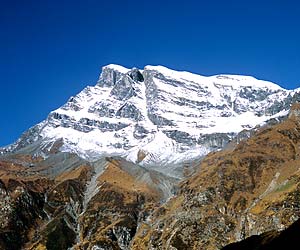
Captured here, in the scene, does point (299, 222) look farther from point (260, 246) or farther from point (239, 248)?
point (239, 248)

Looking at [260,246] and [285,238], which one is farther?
[260,246]

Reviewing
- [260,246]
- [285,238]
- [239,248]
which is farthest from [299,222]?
[239,248]

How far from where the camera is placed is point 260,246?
147250 mm

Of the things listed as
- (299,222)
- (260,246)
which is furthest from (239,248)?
(299,222)

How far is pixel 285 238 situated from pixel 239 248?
36579 millimetres

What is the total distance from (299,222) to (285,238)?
6212 millimetres

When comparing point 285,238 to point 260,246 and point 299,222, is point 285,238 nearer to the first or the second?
point 299,222

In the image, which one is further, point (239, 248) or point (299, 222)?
point (239, 248)

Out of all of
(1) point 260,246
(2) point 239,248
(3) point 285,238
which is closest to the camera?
(3) point 285,238

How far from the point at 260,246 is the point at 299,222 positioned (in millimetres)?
17606

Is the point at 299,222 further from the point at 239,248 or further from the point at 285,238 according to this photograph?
the point at 239,248

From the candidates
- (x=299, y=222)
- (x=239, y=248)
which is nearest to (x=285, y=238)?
(x=299, y=222)

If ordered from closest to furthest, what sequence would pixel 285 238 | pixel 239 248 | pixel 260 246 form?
pixel 285 238 < pixel 260 246 < pixel 239 248

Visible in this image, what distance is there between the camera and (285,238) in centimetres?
13088
